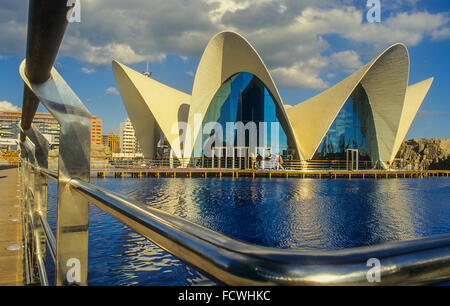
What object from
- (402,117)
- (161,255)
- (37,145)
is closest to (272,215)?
(161,255)

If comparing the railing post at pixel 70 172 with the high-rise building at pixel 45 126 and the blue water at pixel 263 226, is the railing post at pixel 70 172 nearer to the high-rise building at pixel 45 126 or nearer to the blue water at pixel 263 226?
the high-rise building at pixel 45 126

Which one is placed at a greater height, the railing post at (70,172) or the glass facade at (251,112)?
the glass facade at (251,112)

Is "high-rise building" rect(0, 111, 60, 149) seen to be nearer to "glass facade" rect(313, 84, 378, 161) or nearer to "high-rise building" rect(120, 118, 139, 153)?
"glass facade" rect(313, 84, 378, 161)

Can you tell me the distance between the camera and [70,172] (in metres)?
1.00

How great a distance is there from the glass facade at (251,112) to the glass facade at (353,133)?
12.3 feet

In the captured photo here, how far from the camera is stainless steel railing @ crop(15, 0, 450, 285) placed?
1.09 ft

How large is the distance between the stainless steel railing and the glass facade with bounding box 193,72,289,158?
24931 mm

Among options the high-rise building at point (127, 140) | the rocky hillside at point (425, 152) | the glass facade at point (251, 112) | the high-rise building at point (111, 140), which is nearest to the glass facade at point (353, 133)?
the glass facade at point (251, 112)

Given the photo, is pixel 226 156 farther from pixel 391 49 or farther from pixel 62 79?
pixel 62 79

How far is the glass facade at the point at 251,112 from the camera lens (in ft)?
84.6

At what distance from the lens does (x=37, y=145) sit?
227cm

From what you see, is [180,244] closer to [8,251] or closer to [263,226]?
[8,251]

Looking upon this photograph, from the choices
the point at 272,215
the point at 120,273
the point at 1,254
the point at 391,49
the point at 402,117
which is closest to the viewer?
the point at 1,254

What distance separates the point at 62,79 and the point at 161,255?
4.67 m
